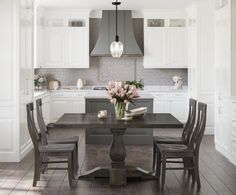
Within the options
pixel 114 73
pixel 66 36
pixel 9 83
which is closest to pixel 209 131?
pixel 114 73

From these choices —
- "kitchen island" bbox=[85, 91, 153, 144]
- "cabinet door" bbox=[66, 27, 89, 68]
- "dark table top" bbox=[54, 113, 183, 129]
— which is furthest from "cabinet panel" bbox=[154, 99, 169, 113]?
"dark table top" bbox=[54, 113, 183, 129]

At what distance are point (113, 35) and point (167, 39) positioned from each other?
1322mm

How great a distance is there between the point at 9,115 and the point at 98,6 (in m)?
4.31

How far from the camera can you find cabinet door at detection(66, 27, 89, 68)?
9898 mm

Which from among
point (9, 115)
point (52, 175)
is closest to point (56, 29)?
point (9, 115)

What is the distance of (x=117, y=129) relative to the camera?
16.3 feet

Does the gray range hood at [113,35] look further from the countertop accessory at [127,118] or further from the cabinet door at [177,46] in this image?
the countertop accessory at [127,118]

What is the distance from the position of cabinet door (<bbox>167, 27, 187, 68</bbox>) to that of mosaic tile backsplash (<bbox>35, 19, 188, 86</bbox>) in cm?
51

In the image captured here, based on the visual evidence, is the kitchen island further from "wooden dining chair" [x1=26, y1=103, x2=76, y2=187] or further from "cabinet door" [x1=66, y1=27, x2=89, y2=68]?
"wooden dining chair" [x1=26, y1=103, x2=76, y2=187]

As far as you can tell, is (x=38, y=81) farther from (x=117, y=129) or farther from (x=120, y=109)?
(x=117, y=129)

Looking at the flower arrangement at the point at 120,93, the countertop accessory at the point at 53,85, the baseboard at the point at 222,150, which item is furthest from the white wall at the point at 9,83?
the countertop accessory at the point at 53,85

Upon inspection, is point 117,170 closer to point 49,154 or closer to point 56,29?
point 49,154

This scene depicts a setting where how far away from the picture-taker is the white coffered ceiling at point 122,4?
877 cm

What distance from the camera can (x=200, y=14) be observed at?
28.2 ft
